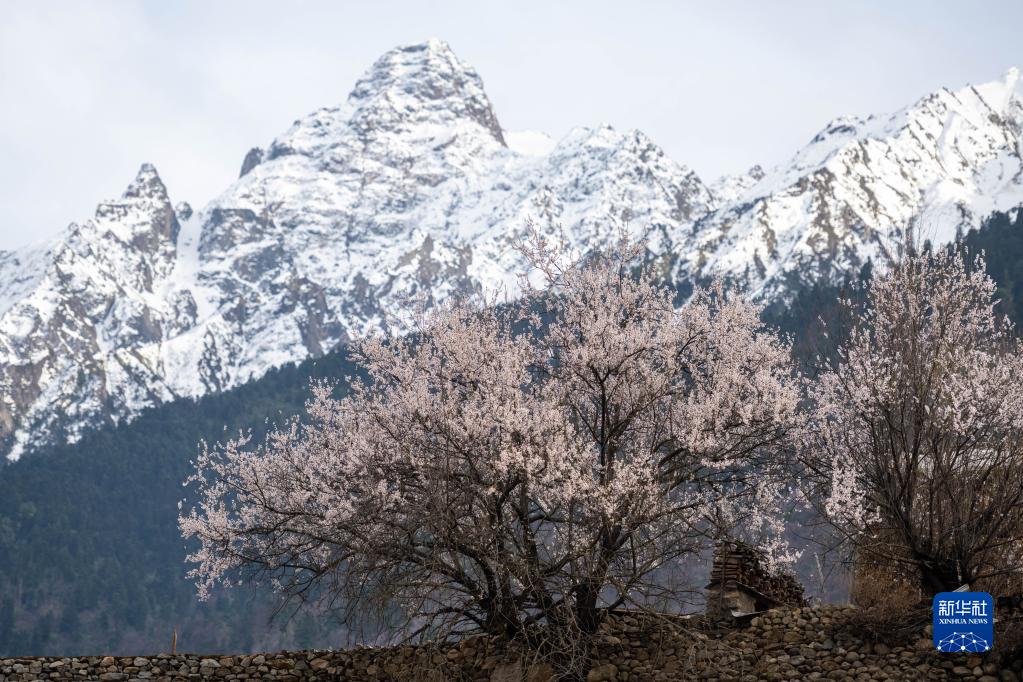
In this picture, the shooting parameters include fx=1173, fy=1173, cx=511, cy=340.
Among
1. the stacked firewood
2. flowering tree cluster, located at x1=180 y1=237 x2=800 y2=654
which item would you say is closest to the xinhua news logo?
flowering tree cluster, located at x1=180 y1=237 x2=800 y2=654

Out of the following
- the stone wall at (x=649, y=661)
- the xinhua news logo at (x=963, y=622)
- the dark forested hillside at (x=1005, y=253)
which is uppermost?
the dark forested hillside at (x=1005, y=253)

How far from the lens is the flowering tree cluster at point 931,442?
69.1ft

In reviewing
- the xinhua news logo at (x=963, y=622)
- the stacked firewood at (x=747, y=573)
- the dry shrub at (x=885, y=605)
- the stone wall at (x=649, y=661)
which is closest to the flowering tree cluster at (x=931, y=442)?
the dry shrub at (x=885, y=605)

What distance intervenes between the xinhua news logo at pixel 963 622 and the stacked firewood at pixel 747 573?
14.1ft

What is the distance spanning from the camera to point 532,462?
70.6 feet

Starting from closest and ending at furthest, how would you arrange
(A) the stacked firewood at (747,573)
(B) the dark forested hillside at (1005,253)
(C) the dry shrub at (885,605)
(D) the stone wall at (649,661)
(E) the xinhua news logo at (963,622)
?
(E) the xinhua news logo at (963,622)
(D) the stone wall at (649,661)
(C) the dry shrub at (885,605)
(A) the stacked firewood at (747,573)
(B) the dark forested hillside at (1005,253)

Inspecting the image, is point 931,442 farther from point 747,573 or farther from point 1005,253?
point 1005,253

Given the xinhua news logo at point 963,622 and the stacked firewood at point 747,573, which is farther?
the stacked firewood at point 747,573

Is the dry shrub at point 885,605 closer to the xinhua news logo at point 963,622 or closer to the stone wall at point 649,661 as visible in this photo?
the stone wall at point 649,661

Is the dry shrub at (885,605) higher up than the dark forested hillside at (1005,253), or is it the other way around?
the dark forested hillside at (1005,253)

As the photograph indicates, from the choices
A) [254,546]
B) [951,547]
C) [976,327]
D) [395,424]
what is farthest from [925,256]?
[254,546]

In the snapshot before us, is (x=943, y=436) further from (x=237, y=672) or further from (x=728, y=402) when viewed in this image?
(x=237, y=672)

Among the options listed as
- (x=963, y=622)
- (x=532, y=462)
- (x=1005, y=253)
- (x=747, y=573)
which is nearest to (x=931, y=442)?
(x=963, y=622)

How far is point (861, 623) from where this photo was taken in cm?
2138
